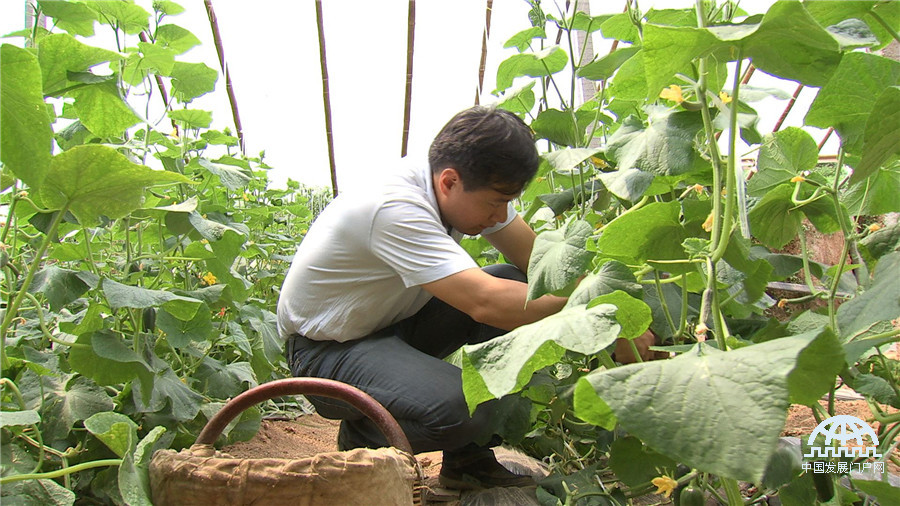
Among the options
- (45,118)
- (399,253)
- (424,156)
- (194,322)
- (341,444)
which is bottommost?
(341,444)

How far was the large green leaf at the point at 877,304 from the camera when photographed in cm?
65

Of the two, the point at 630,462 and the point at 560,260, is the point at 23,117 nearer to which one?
the point at 560,260

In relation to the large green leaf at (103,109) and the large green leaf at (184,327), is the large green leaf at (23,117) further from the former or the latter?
the large green leaf at (184,327)

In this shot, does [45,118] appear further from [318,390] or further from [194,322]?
[194,322]

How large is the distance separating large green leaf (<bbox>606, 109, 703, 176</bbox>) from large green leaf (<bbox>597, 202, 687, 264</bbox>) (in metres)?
0.05

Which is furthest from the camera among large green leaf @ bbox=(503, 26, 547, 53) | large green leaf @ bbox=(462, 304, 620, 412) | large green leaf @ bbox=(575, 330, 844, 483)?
large green leaf @ bbox=(503, 26, 547, 53)

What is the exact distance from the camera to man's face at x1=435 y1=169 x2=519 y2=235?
5.09 ft

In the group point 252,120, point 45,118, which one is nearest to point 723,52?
point 45,118

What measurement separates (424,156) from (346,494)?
975mm

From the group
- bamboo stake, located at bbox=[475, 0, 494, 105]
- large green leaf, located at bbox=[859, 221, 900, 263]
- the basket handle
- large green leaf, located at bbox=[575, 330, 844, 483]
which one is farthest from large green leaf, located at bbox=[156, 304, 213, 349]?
bamboo stake, located at bbox=[475, 0, 494, 105]

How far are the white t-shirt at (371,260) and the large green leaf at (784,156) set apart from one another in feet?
1.88

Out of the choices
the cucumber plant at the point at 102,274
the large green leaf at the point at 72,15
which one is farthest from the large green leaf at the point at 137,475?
the large green leaf at the point at 72,15

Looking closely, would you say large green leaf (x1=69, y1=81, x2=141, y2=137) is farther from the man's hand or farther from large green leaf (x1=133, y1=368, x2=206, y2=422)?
the man's hand

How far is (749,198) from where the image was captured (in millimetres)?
1191
